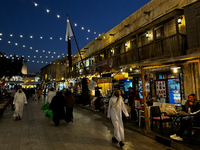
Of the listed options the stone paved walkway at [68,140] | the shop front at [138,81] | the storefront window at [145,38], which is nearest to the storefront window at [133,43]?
the storefront window at [145,38]

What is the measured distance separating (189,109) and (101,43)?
15677 mm

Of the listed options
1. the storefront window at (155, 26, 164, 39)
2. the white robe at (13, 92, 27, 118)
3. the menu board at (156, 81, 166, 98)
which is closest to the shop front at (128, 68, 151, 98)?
the menu board at (156, 81, 166, 98)

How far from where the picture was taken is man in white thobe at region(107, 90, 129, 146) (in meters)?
4.64

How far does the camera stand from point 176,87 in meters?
10.1

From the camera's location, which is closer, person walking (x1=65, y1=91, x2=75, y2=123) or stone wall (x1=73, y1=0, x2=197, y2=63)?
person walking (x1=65, y1=91, x2=75, y2=123)

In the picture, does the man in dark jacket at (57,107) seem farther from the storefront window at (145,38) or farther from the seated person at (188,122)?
the storefront window at (145,38)

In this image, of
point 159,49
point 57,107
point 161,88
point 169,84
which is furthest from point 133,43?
point 57,107

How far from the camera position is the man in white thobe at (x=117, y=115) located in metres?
4.64

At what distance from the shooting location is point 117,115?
15.7 feet

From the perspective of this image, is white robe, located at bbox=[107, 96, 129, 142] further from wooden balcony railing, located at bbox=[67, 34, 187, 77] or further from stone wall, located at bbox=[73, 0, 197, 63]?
stone wall, located at bbox=[73, 0, 197, 63]

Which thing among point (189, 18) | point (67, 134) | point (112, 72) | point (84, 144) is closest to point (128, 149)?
point (84, 144)

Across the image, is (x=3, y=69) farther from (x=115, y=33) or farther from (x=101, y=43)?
(x=115, y=33)

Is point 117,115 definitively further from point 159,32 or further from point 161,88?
point 159,32

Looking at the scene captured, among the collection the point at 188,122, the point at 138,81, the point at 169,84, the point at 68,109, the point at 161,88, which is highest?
the point at 138,81
